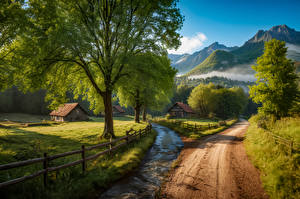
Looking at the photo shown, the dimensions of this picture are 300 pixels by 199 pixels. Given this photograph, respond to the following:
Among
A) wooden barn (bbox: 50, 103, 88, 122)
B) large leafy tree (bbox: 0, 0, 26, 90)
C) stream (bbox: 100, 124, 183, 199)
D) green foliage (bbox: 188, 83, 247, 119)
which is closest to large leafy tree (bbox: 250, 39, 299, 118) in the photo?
stream (bbox: 100, 124, 183, 199)

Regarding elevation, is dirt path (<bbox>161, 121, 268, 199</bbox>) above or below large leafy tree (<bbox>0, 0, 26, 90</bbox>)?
below

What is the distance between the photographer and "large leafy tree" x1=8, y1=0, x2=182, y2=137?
33.3ft

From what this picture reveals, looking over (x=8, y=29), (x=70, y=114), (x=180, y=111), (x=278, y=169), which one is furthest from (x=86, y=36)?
(x=180, y=111)

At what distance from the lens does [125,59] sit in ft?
39.2

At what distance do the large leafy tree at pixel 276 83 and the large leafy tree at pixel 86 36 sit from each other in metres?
15.3

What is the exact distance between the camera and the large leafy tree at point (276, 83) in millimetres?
19797

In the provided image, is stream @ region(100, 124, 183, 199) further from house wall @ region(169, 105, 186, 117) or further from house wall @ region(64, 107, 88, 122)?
house wall @ region(169, 105, 186, 117)

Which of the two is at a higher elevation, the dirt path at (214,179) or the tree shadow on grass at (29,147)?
the tree shadow on grass at (29,147)

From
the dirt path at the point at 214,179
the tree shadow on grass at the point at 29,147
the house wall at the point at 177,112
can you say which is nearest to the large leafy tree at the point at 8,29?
the tree shadow on grass at the point at 29,147

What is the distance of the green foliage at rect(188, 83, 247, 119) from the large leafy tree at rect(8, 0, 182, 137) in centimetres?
5396

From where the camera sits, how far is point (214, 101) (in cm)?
6519

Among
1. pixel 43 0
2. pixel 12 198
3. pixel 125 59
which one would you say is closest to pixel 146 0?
pixel 125 59

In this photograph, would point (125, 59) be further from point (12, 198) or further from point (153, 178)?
point (12, 198)

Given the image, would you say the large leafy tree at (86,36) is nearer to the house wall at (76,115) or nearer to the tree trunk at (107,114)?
the tree trunk at (107,114)
